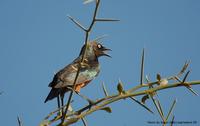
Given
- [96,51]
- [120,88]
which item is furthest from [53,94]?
[120,88]

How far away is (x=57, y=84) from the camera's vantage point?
5.60m

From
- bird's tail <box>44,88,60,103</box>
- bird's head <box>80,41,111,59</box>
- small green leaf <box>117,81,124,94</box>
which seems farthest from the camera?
bird's head <box>80,41,111,59</box>

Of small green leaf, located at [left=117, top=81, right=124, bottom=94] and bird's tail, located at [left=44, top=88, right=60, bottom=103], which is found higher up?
small green leaf, located at [left=117, top=81, right=124, bottom=94]

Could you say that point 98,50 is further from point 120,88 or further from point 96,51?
point 120,88

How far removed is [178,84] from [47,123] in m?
0.69

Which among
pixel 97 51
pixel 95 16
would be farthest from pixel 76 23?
pixel 97 51

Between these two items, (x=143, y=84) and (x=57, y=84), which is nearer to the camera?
(x=143, y=84)

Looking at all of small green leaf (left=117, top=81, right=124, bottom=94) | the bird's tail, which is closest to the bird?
the bird's tail

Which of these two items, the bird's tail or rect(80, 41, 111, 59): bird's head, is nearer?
the bird's tail

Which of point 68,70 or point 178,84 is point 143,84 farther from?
point 68,70

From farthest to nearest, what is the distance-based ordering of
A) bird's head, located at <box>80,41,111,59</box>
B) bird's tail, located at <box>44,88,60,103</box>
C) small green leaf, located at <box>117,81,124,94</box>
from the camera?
1. bird's head, located at <box>80,41,111,59</box>
2. bird's tail, located at <box>44,88,60,103</box>
3. small green leaf, located at <box>117,81,124,94</box>

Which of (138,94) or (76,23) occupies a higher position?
(76,23)

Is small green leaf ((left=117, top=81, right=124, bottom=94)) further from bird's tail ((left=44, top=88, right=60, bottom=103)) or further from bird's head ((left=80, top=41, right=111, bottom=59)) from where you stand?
bird's head ((left=80, top=41, right=111, bottom=59))

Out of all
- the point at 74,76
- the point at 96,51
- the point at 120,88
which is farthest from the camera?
the point at 96,51
